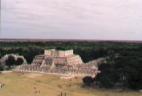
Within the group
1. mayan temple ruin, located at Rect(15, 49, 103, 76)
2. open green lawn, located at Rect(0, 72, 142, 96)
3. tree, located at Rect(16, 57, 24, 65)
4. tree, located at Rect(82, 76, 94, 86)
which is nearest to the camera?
open green lawn, located at Rect(0, 72, 142, 96)

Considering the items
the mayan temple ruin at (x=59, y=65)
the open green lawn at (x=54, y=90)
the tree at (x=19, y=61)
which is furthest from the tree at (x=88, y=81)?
the tree at (x=19, y=61)

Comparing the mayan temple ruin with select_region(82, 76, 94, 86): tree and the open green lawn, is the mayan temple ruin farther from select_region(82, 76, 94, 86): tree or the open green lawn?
select_region(82, 76, 94, 86): tree

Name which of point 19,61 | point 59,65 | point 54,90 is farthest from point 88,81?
point 19,61

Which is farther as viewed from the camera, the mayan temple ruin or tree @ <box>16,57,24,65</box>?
tree @ <box>16,57,24,65</box>

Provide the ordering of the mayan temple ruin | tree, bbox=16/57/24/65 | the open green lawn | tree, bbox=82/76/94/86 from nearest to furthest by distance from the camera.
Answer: the open green lawn < tree, bbox=82/76/94/86 < the mayan temple ruin < tree, bbox=16/57/24/65

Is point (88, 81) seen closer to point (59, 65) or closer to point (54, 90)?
point (54, 90)

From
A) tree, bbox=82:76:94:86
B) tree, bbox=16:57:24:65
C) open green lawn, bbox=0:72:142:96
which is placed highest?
tree, bbox=16:57:24:65

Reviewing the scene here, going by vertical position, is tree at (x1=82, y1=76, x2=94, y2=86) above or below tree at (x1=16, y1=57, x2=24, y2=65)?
below

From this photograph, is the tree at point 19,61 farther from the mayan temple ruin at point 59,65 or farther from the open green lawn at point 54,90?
the open green lawn at point 54,90

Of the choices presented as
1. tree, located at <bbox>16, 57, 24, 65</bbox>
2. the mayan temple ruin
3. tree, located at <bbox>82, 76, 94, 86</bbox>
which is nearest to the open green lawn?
tree, located at <bbox>82, 76, 94, 86</bbox>
